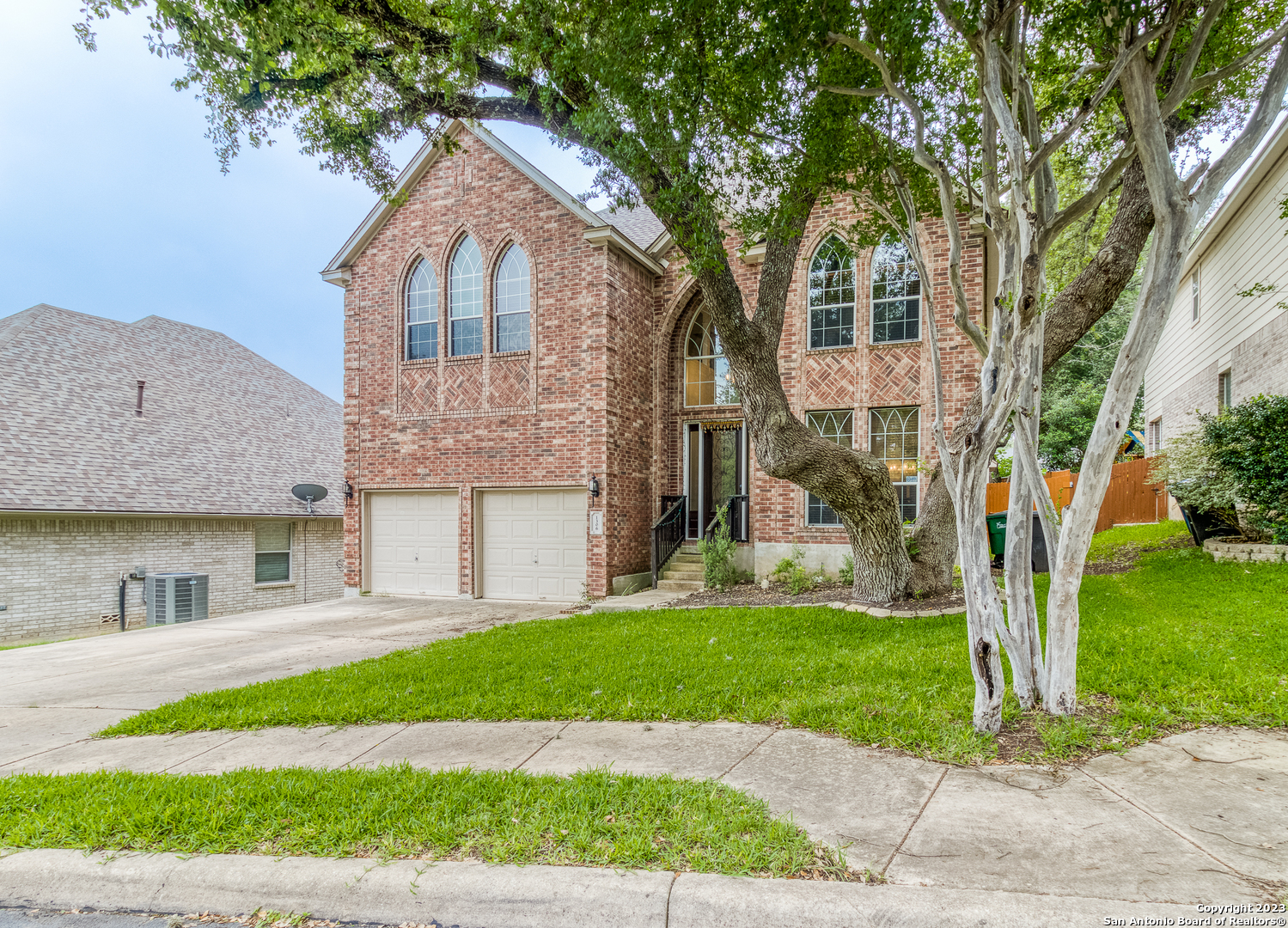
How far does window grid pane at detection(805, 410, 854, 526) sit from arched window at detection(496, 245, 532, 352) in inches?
209

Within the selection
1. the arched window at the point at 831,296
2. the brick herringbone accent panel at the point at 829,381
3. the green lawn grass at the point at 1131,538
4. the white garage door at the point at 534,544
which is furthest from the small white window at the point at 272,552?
the green lawn grass at the point at 1131,538

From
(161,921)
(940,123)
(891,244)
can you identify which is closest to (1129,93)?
(940,123)

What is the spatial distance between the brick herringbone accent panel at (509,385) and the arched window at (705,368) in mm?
3165

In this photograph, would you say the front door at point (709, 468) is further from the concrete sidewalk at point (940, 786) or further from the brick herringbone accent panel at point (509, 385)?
the concrete sidewalk at point (940, 786)

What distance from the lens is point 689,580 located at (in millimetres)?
12141

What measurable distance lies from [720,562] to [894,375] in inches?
168

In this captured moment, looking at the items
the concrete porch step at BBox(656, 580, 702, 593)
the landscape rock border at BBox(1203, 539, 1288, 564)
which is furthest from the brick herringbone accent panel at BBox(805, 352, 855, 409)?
the landscape rock border at BBox(1203, 539, 1288, 564)

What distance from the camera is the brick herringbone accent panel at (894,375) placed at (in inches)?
452

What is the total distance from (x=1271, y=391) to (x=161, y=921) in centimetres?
1408

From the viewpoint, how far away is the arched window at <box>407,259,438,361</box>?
13.2 metres

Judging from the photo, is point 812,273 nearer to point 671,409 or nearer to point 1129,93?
point 671,409

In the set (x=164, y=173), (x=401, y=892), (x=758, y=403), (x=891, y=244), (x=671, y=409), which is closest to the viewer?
(x=401, y=892)

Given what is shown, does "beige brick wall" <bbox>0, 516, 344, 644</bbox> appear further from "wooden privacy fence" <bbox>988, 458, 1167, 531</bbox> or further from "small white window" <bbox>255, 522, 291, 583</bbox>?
"wooden privacy fence" <bbox>988, 458, 1167, 531</bbox>

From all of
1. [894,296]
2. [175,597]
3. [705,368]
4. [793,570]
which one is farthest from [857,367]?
[175,597]
